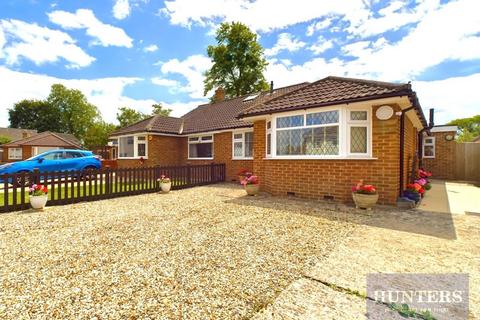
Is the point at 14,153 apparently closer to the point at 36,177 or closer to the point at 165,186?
the point at 36,177

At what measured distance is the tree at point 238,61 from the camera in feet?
96.4

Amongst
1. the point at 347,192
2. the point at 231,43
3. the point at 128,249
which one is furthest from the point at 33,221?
the point at 231,43

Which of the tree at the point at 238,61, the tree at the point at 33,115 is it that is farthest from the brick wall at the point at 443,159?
the tree at the point at 33,115

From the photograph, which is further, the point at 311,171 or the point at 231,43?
the point at 231,43

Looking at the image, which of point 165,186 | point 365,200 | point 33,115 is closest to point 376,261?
point 365,200

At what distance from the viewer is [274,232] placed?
4512 mm

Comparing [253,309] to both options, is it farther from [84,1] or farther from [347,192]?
[84,1]

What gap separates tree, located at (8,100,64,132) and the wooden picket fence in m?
56.4

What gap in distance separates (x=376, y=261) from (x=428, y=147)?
15803 millimetres

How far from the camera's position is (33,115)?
177 feet

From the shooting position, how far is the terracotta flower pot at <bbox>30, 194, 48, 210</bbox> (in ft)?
20.7

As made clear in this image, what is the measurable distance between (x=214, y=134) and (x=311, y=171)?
7617 mm

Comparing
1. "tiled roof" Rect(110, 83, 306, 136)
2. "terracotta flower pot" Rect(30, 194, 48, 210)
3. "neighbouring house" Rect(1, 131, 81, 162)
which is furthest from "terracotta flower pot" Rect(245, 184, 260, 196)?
"neighbouring house" Rect(1, 131, 81, 162)

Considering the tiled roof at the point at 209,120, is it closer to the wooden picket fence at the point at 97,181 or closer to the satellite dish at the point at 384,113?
the wooden picket fence at the point at 97,181
